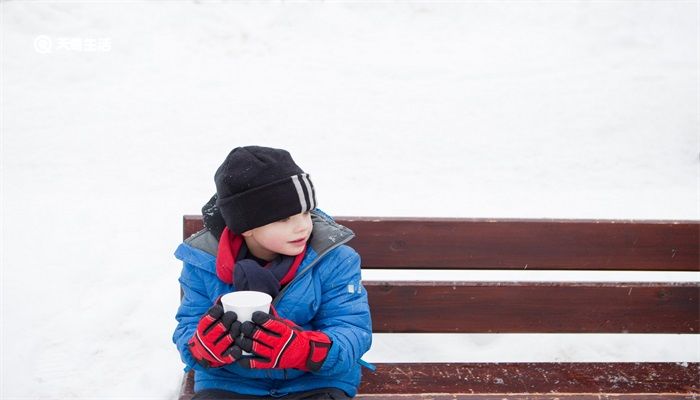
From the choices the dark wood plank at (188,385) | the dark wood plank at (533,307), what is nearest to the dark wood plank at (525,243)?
the dark wood plank at (533,307)

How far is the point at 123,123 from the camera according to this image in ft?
23.6

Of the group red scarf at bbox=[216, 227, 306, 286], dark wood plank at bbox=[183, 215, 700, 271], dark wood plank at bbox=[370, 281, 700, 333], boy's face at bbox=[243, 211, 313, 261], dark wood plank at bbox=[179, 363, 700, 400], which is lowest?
dark wood plank at bbox=[179, 363, 700, 400]

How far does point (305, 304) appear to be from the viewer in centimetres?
249

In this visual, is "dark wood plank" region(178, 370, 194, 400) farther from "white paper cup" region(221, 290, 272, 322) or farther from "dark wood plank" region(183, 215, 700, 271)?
"dark wood plank" region(183, 215, 700, 271)

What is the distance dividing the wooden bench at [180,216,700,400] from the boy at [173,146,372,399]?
0.57 m

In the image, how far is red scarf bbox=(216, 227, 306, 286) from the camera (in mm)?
2447

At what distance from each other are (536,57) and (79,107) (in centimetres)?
545

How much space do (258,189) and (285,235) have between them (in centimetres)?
20

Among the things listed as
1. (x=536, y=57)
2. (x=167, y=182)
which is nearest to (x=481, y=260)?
(x=167, y=182)

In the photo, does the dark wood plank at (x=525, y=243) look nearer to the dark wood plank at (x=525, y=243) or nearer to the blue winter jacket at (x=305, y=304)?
the dark wood plank at (x=525, y=243)

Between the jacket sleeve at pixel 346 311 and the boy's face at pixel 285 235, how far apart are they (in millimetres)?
165

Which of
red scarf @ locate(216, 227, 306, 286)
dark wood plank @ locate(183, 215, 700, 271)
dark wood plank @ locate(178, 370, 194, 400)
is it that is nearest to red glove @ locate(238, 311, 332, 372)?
red scarf @ locate(216, 227, 306, 286)

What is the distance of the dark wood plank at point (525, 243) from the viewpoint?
3.24 meters

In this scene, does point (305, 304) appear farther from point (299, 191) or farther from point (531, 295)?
point (531, 295)
